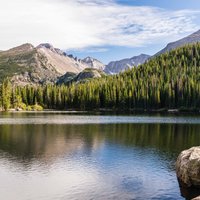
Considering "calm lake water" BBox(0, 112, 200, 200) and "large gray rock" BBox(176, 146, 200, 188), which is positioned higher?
"large gray rock" BBox(176, 146, 200, 188)

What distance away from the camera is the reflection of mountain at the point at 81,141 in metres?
62.9

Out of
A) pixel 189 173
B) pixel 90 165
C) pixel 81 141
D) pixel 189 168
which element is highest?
pixel 189 168

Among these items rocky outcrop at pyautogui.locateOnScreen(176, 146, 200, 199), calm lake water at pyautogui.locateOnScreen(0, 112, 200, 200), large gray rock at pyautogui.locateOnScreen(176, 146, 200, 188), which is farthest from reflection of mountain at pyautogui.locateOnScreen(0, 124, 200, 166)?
rocky outcrop at pyautogui.locateOnScreen(176, 146, 200, 199)

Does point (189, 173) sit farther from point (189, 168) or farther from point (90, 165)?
point (90, 165)

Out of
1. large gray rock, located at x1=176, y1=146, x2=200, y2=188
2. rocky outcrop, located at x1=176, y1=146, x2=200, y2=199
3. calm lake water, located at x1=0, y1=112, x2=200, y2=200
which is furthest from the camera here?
calm lake water, located at x1=0, y1=112, x2=200, y2=200

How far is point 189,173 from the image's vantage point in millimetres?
38969

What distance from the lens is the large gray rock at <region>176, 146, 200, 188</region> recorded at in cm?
3809

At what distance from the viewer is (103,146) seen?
7081cm

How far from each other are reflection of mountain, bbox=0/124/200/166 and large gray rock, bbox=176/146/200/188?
1697cm

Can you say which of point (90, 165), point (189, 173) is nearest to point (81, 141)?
point (90, 165)

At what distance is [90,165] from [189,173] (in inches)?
680

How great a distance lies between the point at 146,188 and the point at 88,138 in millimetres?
43393

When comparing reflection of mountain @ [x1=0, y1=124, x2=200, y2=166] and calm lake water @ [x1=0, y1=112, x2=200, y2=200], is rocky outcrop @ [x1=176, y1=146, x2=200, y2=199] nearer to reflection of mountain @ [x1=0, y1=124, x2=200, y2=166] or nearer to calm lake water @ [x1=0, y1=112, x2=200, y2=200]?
calm lake water @ [x1=0, y1=112, x2=200, y2=200]

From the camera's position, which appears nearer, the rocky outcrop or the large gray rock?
the rocky outcrop
